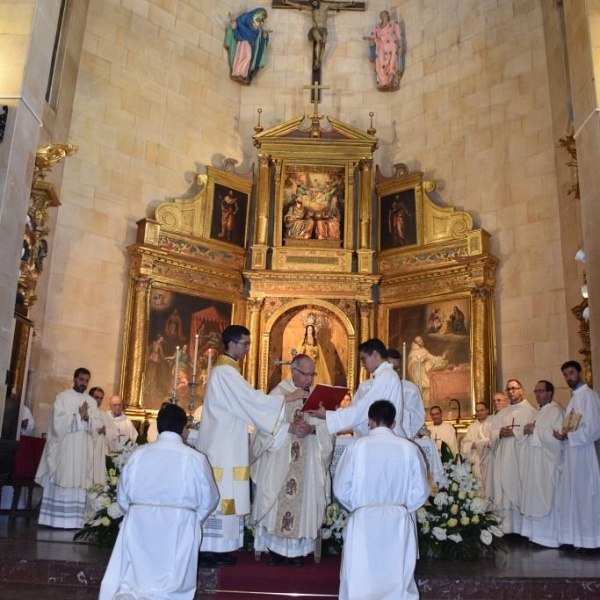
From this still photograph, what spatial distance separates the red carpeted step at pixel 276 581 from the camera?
526cm

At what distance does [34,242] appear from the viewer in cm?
1011

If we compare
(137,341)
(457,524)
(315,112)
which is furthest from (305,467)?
(315,112)

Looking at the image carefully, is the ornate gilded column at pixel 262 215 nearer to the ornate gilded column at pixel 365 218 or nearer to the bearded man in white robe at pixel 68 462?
the ornate gilded column at pixel 365 218

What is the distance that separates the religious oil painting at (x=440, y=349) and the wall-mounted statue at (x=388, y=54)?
5.25m

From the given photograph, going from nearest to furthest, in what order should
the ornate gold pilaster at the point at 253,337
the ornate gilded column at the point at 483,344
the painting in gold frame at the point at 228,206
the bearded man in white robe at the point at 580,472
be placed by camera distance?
the bearded man in white robe at the point at 580,472
the ornate gilded column at the point at 483,344
the ornate gold pilaster at the point at 253,337
the painting in gold frame at the point at 228,206

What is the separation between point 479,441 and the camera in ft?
34.7

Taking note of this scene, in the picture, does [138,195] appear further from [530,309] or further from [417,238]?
[530,309]

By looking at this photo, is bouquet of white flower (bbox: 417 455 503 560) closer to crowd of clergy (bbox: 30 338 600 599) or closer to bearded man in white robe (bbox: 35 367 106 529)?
crowd of clergy (bbox: 30 338 600 599)

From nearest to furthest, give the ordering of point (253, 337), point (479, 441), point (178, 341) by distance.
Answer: point (479, 441) → point (178, 341) → point (253, 337)

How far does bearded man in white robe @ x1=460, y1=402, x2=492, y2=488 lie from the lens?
33.6ft

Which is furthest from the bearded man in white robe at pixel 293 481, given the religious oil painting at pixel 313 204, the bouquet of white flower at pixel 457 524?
the religious oil painting at pixel 313 204

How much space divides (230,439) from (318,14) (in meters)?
12.2

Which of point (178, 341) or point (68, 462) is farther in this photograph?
point (178, 341)

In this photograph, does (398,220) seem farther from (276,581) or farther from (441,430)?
(276,581)
